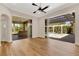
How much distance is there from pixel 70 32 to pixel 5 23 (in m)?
4.80

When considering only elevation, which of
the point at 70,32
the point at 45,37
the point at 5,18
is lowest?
the point at 45,37

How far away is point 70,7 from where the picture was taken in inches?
218

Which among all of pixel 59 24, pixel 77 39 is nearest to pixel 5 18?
pixel 59 24

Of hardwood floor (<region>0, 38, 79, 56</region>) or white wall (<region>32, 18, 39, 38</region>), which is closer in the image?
hardwood floor (<region>0, 38, 79, 56</region>)

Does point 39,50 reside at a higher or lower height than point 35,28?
lower

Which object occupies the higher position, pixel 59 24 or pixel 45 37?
pixel 59 24

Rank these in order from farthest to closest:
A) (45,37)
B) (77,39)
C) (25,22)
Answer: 1. (25,22)
2. (45,37)
3. (77,39)

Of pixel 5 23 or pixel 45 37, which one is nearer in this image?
pixel 5 23

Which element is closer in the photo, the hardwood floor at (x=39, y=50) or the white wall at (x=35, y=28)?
the hardwood floor at (x=39, y=50)

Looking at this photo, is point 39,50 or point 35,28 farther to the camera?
point 35,28

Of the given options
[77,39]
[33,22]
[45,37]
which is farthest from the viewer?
[33,22]

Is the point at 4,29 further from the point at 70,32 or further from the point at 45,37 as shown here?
the point at 70,32

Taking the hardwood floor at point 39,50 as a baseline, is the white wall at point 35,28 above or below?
above

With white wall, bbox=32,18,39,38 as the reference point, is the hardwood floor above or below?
below
